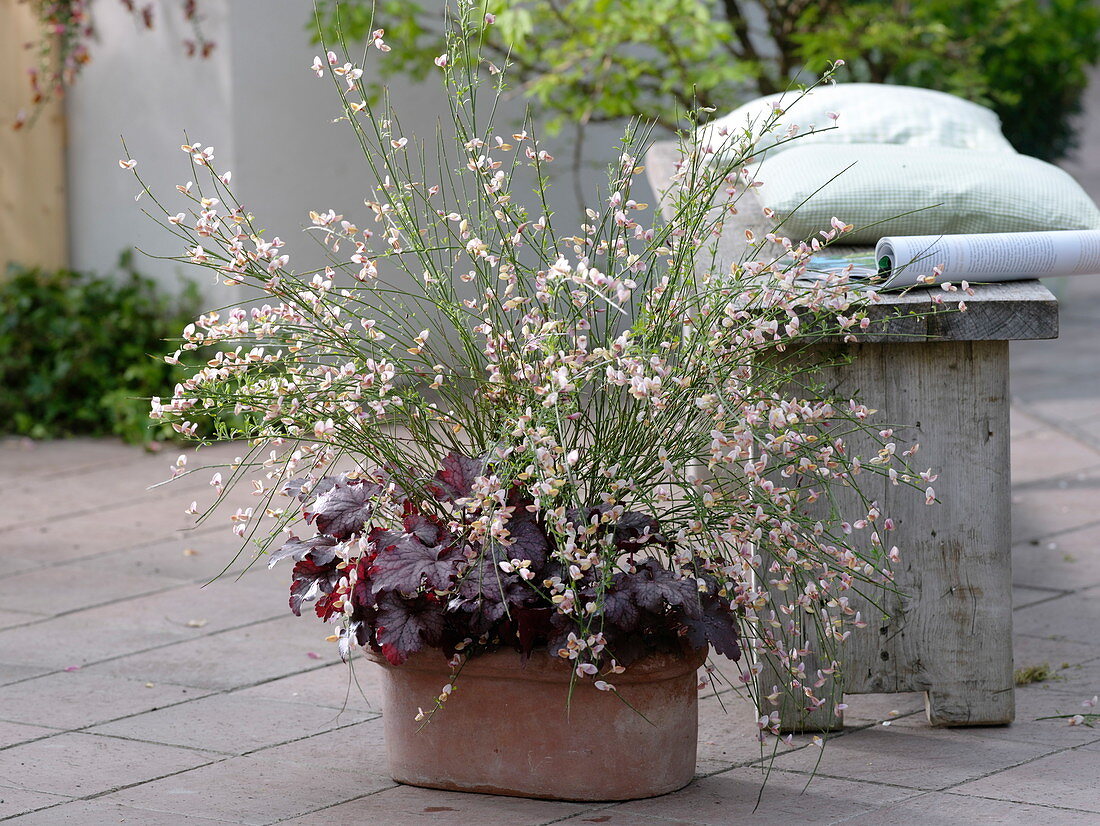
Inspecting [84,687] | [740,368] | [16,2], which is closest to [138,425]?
[16,2]

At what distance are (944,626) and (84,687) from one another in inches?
74.4

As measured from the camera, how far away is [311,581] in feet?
8.73

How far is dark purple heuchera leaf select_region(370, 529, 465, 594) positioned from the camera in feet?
8.06

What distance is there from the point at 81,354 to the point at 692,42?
3.03m

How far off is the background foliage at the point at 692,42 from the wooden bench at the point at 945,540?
2.46 metres

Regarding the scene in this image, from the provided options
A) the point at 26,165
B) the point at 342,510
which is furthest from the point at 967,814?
the point at 26,165

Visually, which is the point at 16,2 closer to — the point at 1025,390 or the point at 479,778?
the point at 1025,390

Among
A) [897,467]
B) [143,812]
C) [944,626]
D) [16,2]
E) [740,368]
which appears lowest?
[143,812]

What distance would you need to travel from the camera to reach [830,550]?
9.32 ft

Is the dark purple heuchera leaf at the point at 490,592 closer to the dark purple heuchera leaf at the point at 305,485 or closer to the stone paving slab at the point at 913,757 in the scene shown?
the dark purple heuchera leaf at the point at 305,485

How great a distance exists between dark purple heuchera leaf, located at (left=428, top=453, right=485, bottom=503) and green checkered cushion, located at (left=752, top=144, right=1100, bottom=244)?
3.00 ft

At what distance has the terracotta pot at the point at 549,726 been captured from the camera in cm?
259

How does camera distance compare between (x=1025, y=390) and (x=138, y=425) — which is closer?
(x=138, y=425)

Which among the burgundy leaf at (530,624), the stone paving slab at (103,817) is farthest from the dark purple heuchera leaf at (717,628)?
the stone paving slab at (103,817)
